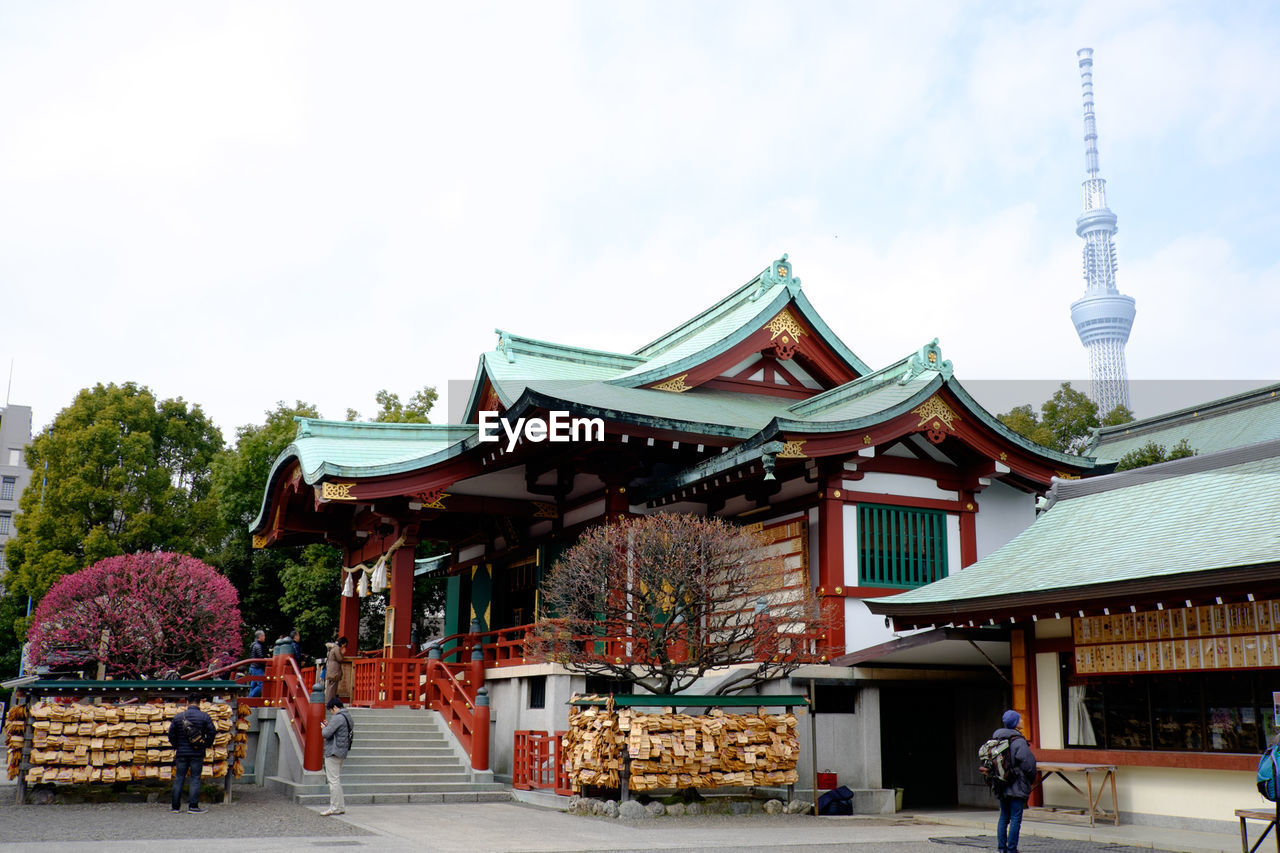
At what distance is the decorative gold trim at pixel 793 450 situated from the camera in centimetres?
1786

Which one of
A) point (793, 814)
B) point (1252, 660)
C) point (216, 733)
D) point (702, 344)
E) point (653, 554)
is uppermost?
point (702, 344)

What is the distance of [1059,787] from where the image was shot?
16.0 metres

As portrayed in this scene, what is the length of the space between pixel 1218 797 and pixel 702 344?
577 inches

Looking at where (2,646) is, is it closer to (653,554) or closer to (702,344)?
(702,344)

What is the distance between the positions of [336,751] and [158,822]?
2.41 meters

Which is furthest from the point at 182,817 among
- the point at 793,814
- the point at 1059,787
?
the point at 1059,787

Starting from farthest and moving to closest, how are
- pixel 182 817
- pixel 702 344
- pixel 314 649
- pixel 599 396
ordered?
pixel 314 649
pixel 702 344
pixel 599 396
pixel 182 817

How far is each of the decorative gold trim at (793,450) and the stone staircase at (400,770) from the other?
22.5 feet

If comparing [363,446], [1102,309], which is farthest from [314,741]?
[1102,309]

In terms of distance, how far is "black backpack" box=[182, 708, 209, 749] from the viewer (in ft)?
49.8

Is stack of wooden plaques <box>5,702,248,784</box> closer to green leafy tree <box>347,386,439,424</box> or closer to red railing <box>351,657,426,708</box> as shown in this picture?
red railing <box>351,657,426,708</box>

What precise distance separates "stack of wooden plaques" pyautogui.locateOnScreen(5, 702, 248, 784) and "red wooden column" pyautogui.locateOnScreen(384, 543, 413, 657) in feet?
19.8

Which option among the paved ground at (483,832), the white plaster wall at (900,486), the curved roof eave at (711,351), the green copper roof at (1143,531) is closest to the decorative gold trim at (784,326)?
the curved roof eave at (711,351)

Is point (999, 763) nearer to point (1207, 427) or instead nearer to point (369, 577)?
point (369, 577)
